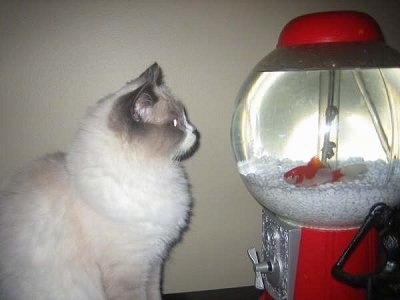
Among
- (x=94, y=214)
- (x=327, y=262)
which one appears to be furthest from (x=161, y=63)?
(x=327, y=262)

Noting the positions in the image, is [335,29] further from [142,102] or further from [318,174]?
[142,102]

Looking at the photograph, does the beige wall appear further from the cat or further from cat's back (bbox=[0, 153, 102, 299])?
cat's back (bbox=[0, 153, 102, 299])

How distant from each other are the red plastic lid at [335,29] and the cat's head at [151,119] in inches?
19.8

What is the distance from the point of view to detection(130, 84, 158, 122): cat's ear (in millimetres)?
980

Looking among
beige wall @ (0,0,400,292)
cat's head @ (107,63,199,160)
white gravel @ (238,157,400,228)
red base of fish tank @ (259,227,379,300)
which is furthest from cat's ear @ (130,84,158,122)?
red base of fish tank @ (259,227,379,300)

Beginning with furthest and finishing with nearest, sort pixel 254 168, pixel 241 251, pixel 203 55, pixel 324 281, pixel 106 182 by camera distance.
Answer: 1. pixel 241 251
2. pixel 203 55
3. pixel 254 168
4. pixel 106 182
5. pixel 324 281

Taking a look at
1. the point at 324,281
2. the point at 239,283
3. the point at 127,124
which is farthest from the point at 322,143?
the point at 239,283

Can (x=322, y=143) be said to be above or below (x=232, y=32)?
below

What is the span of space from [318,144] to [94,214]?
31.5 inches

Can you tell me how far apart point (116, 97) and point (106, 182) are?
30cm

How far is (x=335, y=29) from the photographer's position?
801 millimetres

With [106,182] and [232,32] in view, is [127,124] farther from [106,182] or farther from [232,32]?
[232,32]

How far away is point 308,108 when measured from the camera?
1.13 meters

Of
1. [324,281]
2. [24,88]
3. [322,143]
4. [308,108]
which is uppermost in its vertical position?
[24,88]
